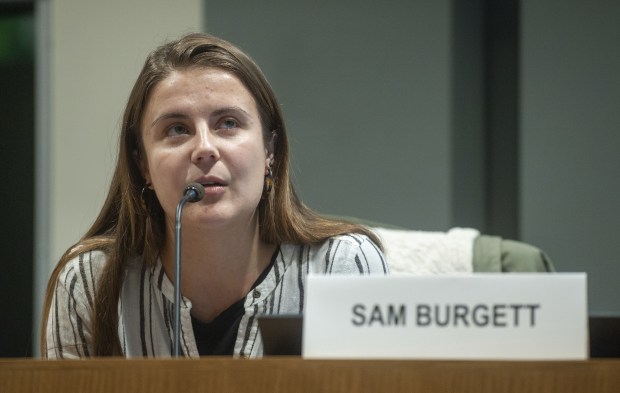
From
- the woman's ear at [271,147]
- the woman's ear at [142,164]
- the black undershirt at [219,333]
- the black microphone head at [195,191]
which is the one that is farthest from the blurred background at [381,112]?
the black microphone head at [195,191]

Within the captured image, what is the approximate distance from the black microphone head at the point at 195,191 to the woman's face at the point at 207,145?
0.25 feet

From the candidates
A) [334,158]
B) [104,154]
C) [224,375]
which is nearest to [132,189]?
[224,375]

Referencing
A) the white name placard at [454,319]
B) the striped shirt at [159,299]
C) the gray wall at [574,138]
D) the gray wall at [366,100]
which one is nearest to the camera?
the white name placard at [454,319]

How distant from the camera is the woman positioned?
1.79 metres

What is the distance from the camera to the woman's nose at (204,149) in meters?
1.74

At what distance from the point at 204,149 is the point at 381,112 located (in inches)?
61.8

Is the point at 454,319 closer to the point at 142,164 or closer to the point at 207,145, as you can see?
the point at 207,145

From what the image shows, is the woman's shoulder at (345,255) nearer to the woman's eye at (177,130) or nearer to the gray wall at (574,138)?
the woman's eye at (177,130)

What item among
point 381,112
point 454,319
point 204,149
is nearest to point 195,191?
point 204,149

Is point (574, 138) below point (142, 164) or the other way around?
the other way around

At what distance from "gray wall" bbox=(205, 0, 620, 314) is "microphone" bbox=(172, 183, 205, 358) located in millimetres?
1591

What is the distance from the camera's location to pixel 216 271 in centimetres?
189

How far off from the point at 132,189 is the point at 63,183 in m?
1.69

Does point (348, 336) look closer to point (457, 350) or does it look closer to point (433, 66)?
point (457, 350)
